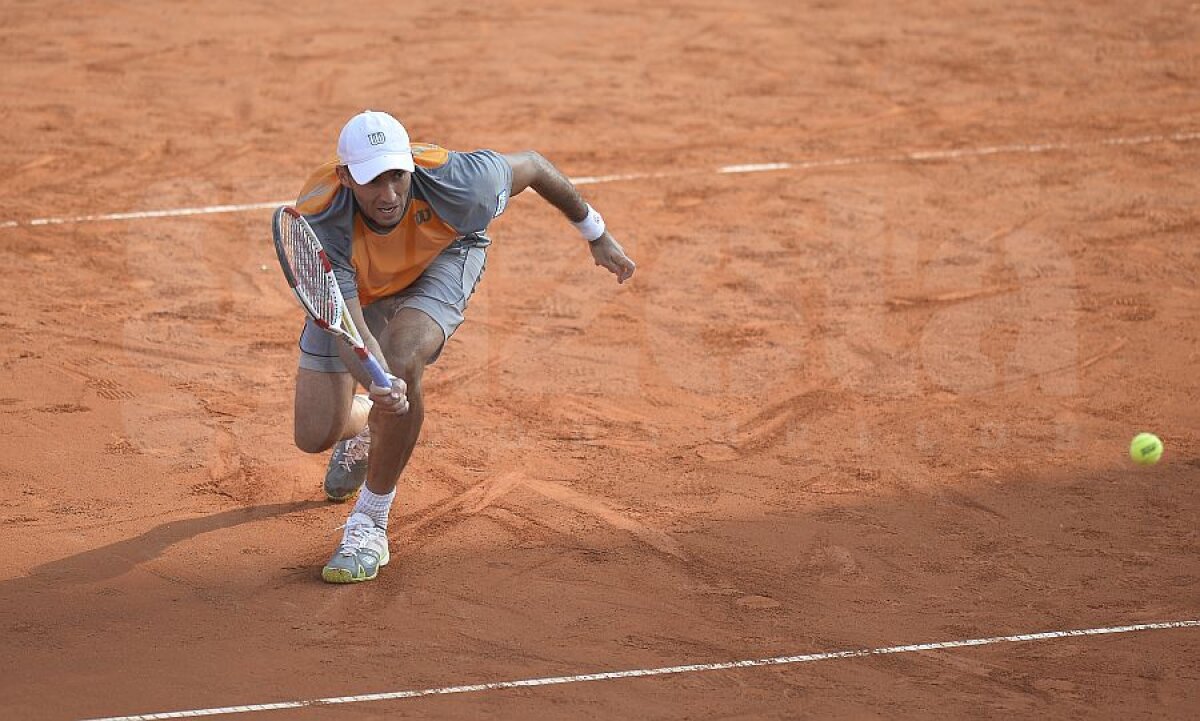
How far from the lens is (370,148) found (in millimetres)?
5203

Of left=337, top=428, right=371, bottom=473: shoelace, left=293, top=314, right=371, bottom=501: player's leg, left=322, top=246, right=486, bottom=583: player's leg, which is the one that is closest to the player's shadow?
left=337, top=428, right=371, bottom=473: shoelace

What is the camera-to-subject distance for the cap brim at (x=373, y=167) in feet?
17.2

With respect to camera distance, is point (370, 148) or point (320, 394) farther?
point (320, 394)

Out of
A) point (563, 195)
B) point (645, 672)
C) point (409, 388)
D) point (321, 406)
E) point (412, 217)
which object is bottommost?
point (645, 672)

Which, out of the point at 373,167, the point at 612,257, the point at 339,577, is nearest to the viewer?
the point at 373,167

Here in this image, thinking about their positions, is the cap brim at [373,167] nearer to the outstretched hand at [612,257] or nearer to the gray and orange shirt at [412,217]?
the gray and orange shirt at [412,217]

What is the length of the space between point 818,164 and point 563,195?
16.4 feet

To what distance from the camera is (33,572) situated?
550cm

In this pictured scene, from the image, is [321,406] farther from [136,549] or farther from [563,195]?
[563,195]

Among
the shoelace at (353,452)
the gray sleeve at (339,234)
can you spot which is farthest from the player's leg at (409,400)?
the shoelace at (353,452)

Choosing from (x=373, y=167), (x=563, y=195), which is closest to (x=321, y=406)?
(x=373, y=167)

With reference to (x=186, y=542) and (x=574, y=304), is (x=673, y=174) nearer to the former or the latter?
(x=574, y=304)

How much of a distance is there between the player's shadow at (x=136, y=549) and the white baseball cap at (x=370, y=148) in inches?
62.5

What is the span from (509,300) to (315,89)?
464 cm
